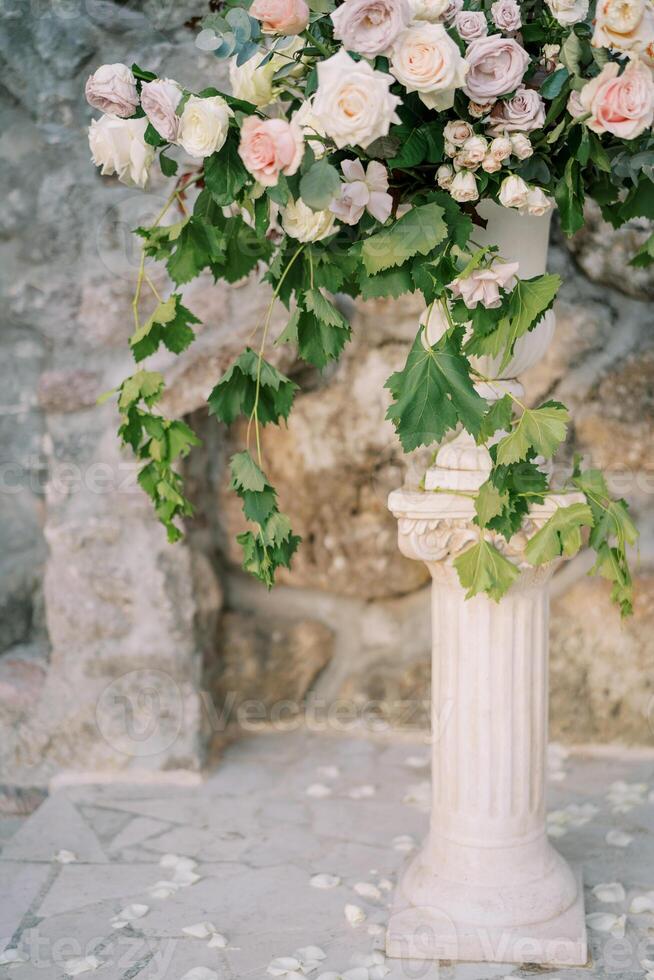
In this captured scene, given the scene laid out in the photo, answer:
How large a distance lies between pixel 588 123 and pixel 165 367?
3.81 feet

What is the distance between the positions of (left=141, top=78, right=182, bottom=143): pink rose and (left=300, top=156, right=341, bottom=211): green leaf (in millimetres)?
185

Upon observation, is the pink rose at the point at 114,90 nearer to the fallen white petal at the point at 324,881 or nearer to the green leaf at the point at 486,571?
the green leaf at the point at 486,571

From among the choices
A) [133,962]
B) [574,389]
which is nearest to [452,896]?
[133,962]

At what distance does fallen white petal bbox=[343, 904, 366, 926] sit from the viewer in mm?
1674

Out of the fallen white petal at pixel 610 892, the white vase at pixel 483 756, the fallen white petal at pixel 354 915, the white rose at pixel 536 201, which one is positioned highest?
the white rose at pixel 536 201

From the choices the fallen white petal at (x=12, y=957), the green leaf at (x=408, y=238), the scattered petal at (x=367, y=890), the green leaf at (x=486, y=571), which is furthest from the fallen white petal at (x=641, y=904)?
the green leaf at (x=408, y=238)

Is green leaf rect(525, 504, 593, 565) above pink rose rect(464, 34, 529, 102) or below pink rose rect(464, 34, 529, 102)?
below

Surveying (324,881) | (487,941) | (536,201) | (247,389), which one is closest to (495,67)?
(536,201)

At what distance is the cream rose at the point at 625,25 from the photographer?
3.69 ft

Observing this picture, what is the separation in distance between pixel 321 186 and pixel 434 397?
27cm

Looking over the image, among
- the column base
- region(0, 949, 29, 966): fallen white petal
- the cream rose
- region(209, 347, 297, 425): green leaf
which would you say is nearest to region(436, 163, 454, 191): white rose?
the cream rose

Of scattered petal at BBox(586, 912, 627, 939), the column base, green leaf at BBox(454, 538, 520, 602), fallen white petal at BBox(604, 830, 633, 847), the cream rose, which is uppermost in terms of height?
the cream rose

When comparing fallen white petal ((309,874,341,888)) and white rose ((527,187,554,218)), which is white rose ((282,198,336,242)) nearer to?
white rose ((527,187,554,218))

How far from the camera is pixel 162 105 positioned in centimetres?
125
